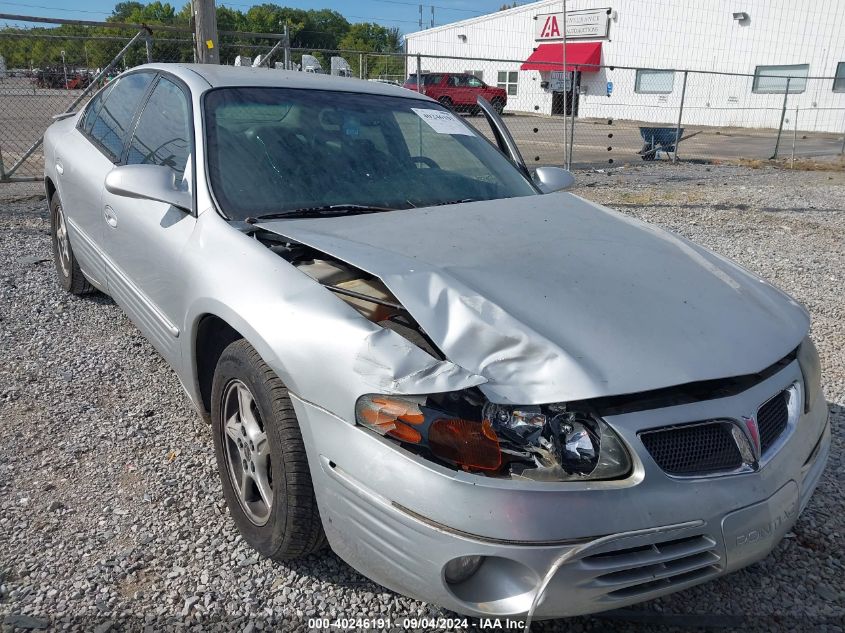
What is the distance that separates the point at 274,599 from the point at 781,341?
1860 mm

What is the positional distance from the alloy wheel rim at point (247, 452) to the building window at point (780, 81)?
96.6ft

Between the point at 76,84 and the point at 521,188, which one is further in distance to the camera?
the point at 76,84

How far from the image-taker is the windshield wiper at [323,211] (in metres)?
2.69

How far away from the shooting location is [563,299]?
2.15 m

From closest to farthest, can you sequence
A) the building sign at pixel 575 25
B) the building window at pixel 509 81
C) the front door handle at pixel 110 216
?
the front door handle at pixel 110 216
the building sign at pixel 575 25
the building window at pixel 509 81

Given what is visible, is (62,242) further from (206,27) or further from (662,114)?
(662,114)

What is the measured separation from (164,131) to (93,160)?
801 mm

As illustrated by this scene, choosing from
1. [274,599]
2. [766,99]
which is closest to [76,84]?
[274,599]

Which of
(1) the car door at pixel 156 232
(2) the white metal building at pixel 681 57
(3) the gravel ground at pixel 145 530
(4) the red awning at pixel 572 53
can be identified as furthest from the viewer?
(4) the red awning at pixel 572 53

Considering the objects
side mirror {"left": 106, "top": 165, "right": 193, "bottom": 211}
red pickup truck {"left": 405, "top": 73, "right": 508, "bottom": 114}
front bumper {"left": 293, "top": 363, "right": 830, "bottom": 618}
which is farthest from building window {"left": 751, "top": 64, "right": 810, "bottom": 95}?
front bumper {"left": 293, "top": 363, "right": 830, "bottom": 618}

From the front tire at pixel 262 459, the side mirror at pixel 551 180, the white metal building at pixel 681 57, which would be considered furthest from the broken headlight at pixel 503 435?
the white metal building at pixel 681 57

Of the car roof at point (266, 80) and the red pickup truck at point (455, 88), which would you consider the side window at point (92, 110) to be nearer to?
the car roof at point (266, 80)

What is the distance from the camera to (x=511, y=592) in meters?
1.74

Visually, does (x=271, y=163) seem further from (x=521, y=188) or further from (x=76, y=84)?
(x=76, y=84)
